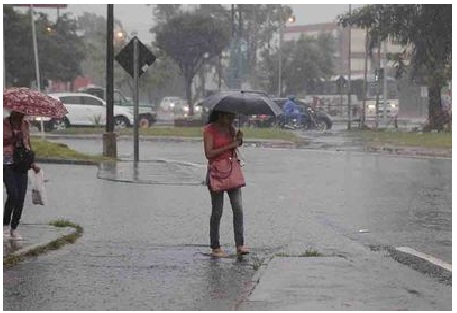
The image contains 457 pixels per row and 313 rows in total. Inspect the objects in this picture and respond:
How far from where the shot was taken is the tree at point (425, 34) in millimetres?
32656

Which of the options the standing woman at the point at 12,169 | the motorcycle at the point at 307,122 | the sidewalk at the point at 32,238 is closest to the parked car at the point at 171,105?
the motorcycle at the point at 307,122

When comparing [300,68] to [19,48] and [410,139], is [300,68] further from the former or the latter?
[410,139]

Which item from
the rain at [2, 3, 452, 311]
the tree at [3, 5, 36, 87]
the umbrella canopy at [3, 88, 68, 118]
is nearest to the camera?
the rain at [2, 3, 452, 311]

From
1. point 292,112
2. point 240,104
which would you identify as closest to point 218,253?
point 240,104

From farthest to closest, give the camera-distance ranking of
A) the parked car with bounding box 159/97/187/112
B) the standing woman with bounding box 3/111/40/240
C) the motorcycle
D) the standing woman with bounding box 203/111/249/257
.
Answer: the parked car with bounding box 159/97/187/112
the motorcycle
the standing woman with bounding box 3/111/40/240
the standing woman with bounding box 203/111/249/257

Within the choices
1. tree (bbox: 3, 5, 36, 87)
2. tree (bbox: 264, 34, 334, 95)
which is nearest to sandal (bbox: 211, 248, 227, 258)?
tree (bbox: 3, 5, 36, 87)

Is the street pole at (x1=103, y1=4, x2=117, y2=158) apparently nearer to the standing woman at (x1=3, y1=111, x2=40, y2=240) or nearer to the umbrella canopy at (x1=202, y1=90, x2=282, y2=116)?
the standing woman at (x1=3, y1=111, x2=40, y2=240)

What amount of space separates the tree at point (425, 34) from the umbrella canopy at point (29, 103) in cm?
2479

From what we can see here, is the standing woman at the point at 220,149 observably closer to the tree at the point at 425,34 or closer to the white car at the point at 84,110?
the tree at the point at 425,34

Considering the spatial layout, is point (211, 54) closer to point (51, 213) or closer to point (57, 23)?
point (57, 23)

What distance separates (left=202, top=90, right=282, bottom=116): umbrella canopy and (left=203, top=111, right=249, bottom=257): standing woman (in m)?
0.08

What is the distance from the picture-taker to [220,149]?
8.27 metres

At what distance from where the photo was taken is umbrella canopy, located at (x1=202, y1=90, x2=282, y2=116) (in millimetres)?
8328

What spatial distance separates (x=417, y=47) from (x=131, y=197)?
75.4 feet
